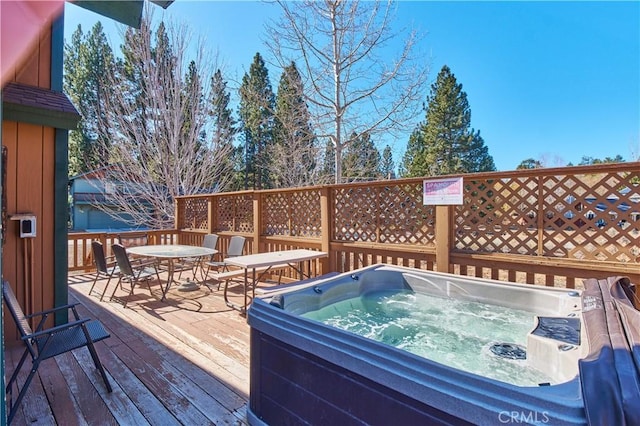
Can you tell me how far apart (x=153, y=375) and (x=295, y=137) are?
9594 millimetres

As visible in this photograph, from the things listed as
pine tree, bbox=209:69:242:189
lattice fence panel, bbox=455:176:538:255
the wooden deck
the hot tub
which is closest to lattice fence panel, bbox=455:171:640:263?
lattice fence panel, bbox=455:176:538:255

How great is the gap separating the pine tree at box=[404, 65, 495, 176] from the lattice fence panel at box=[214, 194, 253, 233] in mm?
14936

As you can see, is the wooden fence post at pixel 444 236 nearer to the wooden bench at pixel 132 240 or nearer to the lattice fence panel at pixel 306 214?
the lattice fence panel at pixel 306 214

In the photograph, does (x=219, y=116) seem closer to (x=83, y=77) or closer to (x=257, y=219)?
(x=257, y=219)

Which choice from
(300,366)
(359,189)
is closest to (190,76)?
(359,189)

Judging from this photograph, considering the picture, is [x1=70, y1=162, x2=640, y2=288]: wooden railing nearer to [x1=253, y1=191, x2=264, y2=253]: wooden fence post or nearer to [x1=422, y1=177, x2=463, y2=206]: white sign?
[x1=422, y1=177, x2=463, y2=206]: white sign

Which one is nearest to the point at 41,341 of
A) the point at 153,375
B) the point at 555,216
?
the point at 153,375

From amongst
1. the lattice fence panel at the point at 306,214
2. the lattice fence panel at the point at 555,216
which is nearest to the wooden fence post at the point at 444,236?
the lattice fence panel at the point at 555,216

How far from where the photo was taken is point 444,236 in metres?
3.43

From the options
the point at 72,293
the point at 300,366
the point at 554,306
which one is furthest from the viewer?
the point at 72,293

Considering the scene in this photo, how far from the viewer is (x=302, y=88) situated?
8484mm

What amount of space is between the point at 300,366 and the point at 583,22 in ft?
35.2

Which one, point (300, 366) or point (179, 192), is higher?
point (179, 192)

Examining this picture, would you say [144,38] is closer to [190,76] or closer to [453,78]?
[190,76]
